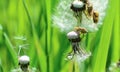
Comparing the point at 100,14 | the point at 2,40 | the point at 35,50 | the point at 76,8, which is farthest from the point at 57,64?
the point at 76,8

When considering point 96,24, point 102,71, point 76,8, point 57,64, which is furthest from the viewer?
point 57,64

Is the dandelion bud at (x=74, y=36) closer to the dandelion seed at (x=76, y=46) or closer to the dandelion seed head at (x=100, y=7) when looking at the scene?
the dandelion seed at (x=76, y=46)

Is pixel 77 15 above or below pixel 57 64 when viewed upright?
above

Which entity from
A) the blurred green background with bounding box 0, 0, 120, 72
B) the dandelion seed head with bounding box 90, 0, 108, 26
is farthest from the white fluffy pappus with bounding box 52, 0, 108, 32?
the blurred green background with bounding box 0, 0, 120, 72

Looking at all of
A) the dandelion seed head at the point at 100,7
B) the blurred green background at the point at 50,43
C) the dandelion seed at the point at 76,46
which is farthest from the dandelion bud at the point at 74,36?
the blurred green background at the point at 50,43

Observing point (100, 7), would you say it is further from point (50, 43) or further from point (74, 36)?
point (50, 43)

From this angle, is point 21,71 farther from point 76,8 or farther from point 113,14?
point 113,14
